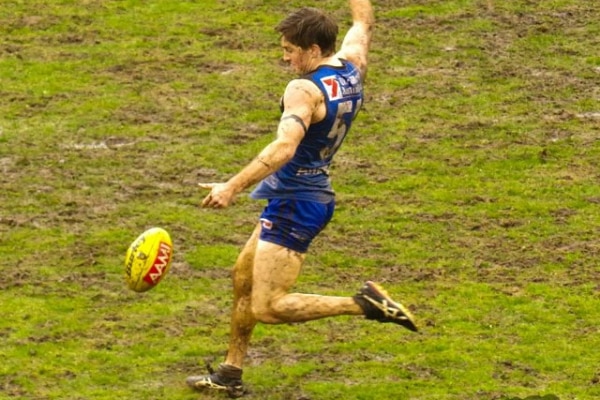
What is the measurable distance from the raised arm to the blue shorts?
1.19 m

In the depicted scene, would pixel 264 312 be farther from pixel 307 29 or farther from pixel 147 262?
pixel 307 29

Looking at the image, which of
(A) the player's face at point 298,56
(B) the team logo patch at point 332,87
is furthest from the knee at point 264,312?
(A) the player's face at point 298,56

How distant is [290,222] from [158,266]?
45.5 inches

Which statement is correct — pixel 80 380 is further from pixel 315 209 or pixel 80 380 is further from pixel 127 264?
pixel 315 209

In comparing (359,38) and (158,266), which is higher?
(359,38)

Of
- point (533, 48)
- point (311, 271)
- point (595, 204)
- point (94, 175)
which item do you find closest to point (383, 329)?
point (311, 271)

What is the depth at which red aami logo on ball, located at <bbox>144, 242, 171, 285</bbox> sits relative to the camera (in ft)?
40.0

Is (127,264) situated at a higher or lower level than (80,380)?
higher

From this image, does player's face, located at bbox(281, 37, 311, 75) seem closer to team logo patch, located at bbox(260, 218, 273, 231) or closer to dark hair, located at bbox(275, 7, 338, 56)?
dark hair, located at bbox(275, 7, 338, 56)

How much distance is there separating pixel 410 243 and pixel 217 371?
12.1ft

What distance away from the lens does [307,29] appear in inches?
456

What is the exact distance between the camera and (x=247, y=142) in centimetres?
1797

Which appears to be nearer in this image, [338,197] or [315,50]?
[315,50]

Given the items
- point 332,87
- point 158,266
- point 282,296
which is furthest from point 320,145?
point 158,266
